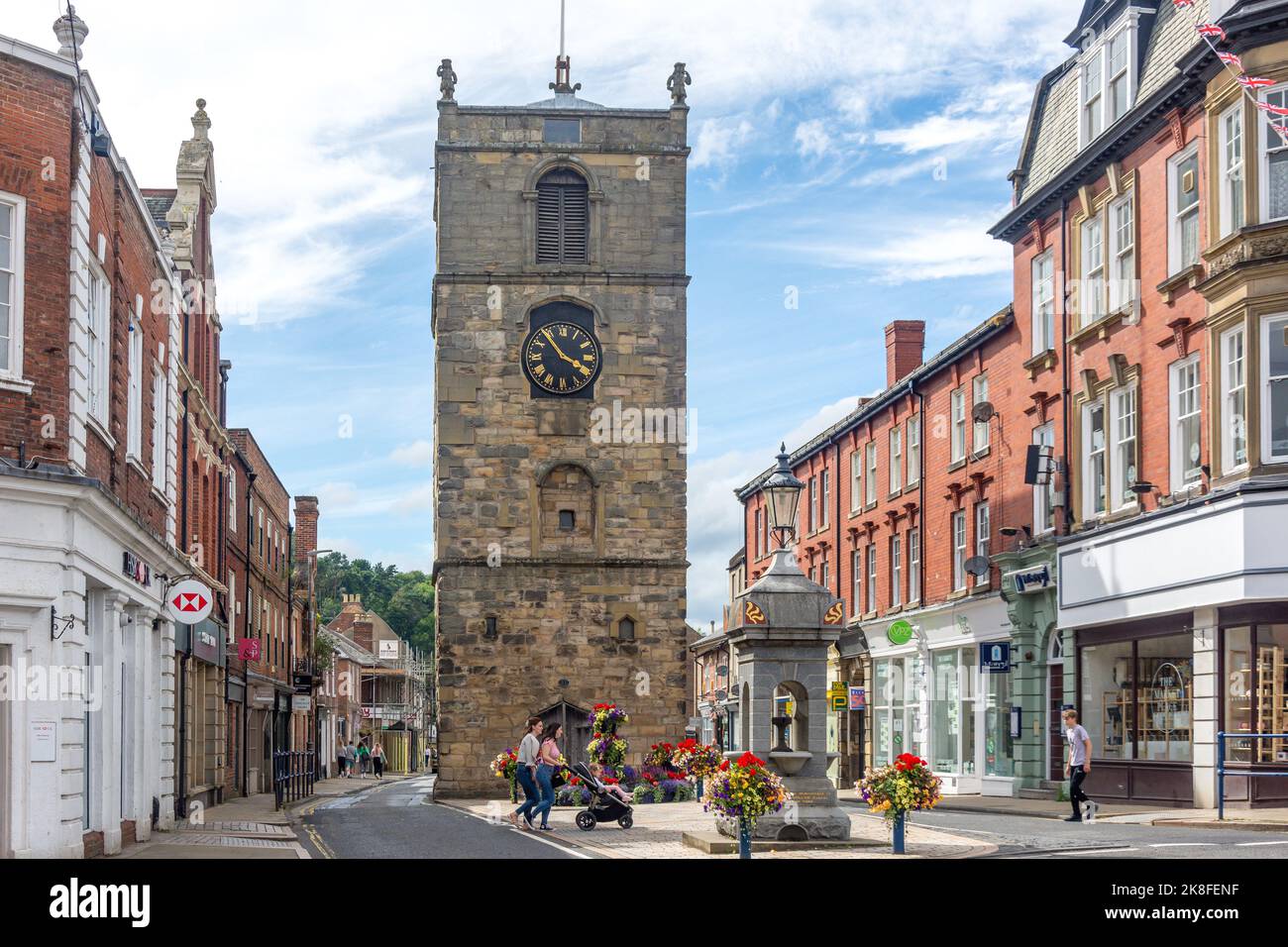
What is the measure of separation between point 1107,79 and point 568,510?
19865 millimetres

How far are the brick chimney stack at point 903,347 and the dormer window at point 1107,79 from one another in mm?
17637

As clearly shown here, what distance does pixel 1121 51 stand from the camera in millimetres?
31859

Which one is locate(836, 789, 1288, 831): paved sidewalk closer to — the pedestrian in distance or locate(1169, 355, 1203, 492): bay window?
the pedestrian in distance

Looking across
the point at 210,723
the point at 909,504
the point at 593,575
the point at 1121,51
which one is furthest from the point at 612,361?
the point at 1121,51

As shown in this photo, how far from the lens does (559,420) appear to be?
4681 cm

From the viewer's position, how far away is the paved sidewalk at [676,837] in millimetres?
20016

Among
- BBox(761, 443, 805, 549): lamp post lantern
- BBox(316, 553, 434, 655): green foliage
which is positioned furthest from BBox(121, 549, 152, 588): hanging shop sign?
BBox(316, 553, 434, 655): green foliage

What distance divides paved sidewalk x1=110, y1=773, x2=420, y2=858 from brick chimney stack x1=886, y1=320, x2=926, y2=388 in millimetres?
22287

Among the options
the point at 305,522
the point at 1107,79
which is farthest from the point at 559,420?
the point at 305,522

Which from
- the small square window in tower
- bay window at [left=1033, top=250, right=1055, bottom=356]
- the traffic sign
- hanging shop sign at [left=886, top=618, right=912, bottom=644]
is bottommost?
hanging shop sign at [left=886, top=618, right=912, bottom=644]

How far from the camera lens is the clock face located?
46812 mm

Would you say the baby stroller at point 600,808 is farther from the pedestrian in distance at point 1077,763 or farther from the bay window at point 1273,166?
the bay window at point 1273,166

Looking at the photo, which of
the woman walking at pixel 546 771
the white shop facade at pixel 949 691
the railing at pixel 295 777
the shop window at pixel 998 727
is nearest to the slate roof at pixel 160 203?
the railing at pixel 295 777

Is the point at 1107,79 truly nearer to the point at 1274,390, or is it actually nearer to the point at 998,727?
the point at 1274,390
